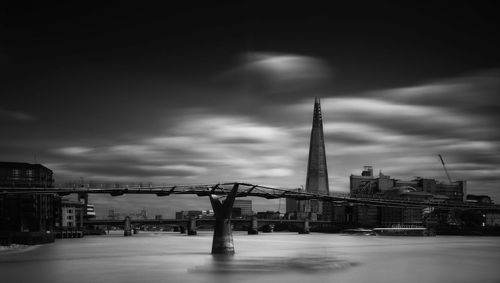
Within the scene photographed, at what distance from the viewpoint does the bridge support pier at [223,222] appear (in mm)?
88312

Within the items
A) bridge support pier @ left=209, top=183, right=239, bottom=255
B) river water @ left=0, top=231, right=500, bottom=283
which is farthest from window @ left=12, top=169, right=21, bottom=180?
bridge support pier @ left=209, top=183, right=239, bottom=255

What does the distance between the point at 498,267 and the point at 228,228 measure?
37.9m

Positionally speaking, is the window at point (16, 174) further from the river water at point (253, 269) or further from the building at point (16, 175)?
the river water at point (253, 269)

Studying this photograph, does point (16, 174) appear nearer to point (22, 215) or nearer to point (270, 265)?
point (22, 215)

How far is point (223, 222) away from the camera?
89.2 metres

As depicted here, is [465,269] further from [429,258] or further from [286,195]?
[286,195]

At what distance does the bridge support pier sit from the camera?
88.3 m

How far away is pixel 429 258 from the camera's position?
103 meters

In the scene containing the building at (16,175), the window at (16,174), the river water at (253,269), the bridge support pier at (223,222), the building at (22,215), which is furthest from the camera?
the window at (16,174)

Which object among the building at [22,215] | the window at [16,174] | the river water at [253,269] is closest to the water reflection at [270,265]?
the river water at [253,269]

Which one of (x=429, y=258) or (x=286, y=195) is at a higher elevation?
(x=286, y=195)

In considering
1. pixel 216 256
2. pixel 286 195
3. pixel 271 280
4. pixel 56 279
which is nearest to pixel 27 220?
pixel 286 195

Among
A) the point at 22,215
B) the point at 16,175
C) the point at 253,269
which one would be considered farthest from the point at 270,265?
the point at 16,175

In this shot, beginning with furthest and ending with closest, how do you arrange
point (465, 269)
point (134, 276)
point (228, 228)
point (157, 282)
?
point (228, 228) → point (465, 269) → point (134, 276) → point (157, 282)
